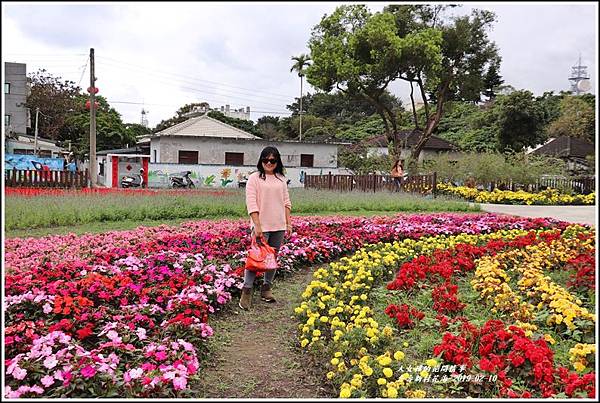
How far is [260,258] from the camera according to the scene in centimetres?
525

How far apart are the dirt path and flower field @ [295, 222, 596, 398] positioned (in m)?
0.16

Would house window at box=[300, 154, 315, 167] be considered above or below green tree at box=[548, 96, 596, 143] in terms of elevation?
below

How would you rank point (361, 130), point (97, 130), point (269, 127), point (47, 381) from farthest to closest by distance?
point (269, 127), point (361, 130), point (97, 130), point (47, 381)

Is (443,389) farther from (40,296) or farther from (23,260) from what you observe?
(23,260)

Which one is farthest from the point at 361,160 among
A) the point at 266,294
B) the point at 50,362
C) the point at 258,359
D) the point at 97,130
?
the point at 50,362

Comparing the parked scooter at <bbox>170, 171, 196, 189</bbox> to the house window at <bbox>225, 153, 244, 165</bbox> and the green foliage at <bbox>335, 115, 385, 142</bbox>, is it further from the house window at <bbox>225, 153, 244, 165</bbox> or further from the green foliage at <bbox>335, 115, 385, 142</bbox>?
the green foliage at <bbox>335, 115, 385, 142</bbox>

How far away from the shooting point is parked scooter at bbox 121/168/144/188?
93.4 ft

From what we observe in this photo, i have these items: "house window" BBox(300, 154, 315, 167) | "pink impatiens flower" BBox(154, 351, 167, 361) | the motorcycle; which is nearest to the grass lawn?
"pink impatiens flower" BBox(154, 351, 167, 361)

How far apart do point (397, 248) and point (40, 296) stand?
452 cm

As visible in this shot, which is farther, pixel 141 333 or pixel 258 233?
pixel 258 233

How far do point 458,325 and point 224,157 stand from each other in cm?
2841

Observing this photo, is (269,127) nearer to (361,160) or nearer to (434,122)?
(361,160)

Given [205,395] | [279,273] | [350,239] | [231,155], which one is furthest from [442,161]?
[205,395]

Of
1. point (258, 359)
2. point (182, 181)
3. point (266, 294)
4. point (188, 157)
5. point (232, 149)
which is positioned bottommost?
point (258, 359)
